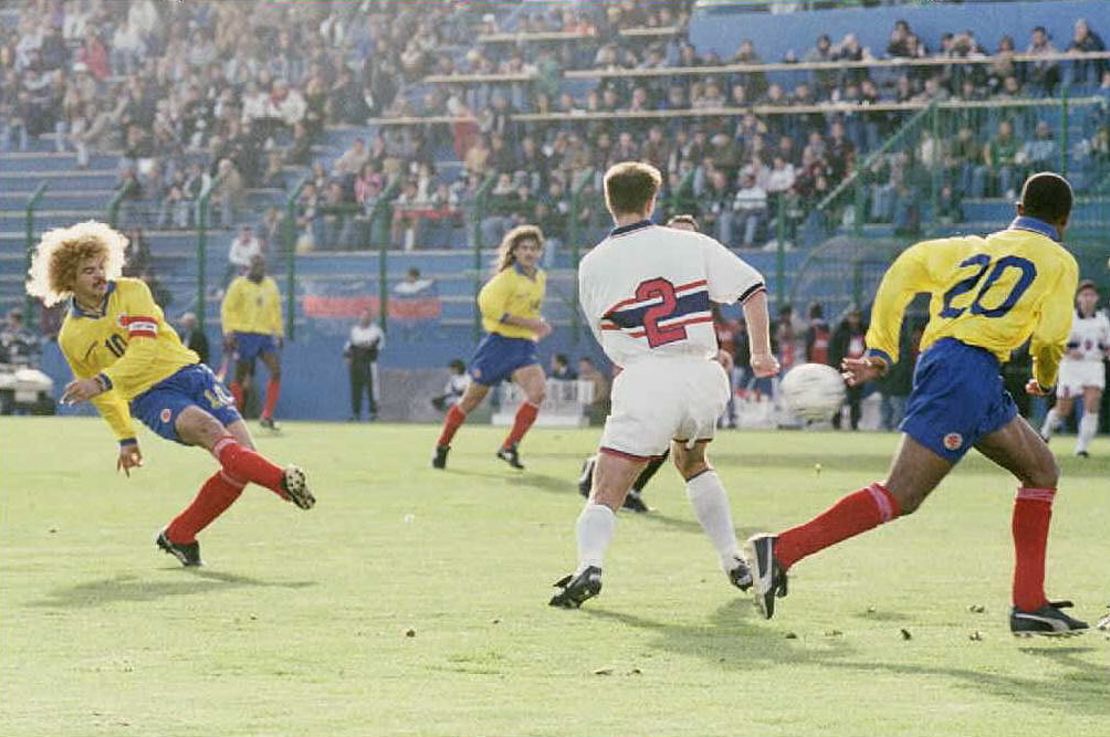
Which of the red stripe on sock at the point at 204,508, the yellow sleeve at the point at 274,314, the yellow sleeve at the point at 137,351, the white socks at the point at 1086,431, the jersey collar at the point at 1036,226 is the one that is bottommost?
the white socks at the point at 1086,431

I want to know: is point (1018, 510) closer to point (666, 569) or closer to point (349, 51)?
point (666, 569)

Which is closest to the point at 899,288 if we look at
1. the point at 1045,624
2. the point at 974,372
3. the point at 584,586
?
the point at 974,372

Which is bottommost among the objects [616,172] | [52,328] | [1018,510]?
[52,328]

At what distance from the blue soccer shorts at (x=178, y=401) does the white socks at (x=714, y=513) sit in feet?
9.84

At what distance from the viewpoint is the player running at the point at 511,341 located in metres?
20.7

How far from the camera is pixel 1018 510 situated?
945 centimetres

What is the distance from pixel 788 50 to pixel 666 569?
88.8 ft

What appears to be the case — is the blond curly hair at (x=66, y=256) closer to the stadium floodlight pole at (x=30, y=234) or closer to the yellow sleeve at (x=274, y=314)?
the yellow sleeve at (x=274, y=314)

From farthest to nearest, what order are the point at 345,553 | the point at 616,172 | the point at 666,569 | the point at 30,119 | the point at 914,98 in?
1. the point at 30,119
2. the point at 914,98
3. the point at 345,553
4. the point at 666,569
5. the point at 616,172

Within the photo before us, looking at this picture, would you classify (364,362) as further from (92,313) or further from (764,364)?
(764,364)

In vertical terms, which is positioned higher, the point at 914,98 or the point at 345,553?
the point at 914,98

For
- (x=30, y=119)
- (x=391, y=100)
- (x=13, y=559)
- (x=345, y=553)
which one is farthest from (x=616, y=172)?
(x=30, y=119)

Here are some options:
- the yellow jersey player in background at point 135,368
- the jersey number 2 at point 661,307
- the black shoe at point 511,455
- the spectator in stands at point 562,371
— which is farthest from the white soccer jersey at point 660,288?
the spectator in stands at point 562,371

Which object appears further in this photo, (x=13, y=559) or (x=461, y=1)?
(x=461, y=1)
